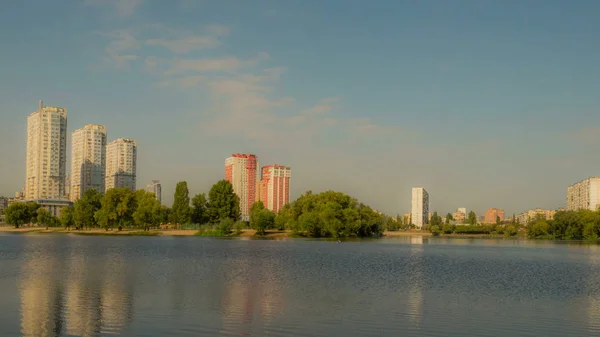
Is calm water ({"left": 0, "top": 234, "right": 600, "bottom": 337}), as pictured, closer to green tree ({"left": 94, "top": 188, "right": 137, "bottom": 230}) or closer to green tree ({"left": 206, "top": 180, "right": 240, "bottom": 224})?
green tree ({"left": 206, "top": 180, "right": 240, "bottom": 224})

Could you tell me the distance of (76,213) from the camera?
137 m

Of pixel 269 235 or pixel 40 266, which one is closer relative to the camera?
pixel 40 266

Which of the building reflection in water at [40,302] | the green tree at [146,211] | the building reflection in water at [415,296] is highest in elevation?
the green tree at [146,211]

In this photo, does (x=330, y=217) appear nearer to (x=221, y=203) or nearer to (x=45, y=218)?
(x=221, y=203)

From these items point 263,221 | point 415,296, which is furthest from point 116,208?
point 415,296

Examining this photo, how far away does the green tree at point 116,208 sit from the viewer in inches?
5007

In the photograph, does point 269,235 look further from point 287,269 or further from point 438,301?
point 438,301

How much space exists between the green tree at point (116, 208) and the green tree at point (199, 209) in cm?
1421

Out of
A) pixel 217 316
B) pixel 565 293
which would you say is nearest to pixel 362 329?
pixel 217 316

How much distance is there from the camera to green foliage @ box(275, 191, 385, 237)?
383 ft

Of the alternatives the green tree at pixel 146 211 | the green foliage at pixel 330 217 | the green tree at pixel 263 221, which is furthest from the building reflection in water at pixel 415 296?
the green tree at pixel 146 211

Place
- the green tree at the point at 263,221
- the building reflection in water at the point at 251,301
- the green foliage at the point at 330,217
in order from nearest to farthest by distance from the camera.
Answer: the building reflection in water at the point at 251,301 < the green foliage at the point at 330,217 < the green tree at the point at 263,221

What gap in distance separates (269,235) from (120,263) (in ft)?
255

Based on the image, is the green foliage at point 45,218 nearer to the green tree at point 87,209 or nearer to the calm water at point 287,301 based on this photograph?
the green tree at point 87,209
